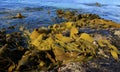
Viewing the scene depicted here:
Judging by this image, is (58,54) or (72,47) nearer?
(58,54)

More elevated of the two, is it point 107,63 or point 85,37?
point 85,37

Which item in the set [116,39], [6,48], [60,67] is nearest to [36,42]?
[6,48]

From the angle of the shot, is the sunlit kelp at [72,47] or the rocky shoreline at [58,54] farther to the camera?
the sunlit kelp at [72,47]

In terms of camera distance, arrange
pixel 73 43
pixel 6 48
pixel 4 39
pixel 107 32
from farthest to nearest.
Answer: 1. pixel 107 32
2. pixel 4 39
3. pixel 73 43
4. pixel 6 48

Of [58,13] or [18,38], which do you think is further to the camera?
[58,13]

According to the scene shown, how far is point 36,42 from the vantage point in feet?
14.8

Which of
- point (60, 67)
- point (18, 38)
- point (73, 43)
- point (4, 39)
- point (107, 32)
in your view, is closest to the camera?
point (60, 67)

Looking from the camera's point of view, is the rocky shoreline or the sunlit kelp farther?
the sunlit kelp

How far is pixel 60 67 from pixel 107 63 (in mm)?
805

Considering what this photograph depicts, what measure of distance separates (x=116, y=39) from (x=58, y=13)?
508cm

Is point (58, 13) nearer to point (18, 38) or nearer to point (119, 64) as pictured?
point (18, 38)

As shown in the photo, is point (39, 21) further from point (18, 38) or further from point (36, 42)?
point (36, 42)

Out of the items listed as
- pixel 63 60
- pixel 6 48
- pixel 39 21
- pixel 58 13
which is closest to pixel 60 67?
pixel 63 60

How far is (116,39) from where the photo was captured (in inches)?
203
